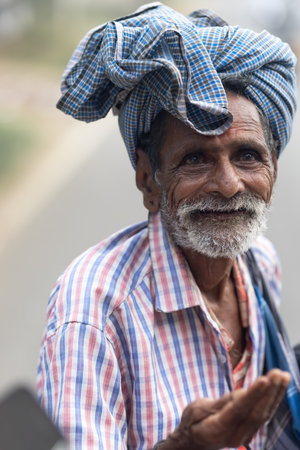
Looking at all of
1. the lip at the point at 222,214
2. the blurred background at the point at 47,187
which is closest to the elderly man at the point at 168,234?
the lip at the point at 222,214

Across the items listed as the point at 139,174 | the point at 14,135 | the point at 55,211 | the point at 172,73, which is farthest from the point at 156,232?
the point at 14,135

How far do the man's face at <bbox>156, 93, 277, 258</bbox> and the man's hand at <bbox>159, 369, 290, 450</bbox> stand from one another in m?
0.67

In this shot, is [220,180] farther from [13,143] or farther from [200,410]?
[13,143]

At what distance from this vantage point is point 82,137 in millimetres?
7168

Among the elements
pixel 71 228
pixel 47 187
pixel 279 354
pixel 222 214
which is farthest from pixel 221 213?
pixel 47 187

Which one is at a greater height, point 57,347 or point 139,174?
point 139,174

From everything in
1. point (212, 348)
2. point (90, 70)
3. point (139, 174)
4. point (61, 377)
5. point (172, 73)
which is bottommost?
point (212, 348)

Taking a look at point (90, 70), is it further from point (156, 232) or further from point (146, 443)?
point (146, 443)

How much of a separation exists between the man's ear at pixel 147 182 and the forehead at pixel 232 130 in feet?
0.44

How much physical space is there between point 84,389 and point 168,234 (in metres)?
0.60

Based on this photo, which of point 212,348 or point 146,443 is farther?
point 212,348

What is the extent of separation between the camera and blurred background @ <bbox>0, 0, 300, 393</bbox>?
4.59 metres

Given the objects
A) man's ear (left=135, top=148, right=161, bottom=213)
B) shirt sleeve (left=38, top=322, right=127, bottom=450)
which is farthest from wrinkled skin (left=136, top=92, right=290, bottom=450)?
shirt sleeve (left=38, top=322, right=127, bottom=450)

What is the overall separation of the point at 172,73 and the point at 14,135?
5.33 m
